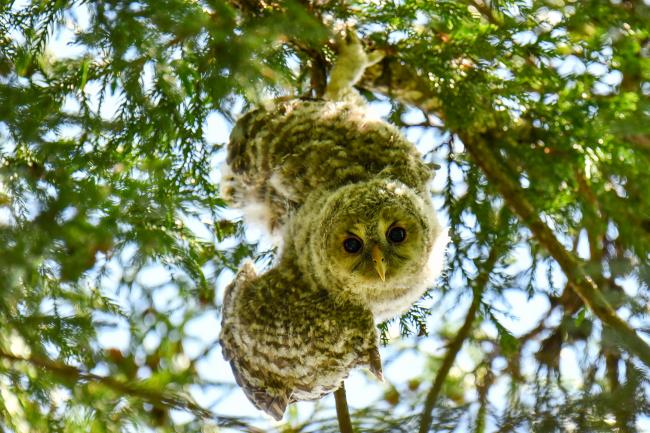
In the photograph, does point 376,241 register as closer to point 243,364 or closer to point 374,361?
point 374,361

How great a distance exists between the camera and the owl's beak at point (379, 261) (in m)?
3.06

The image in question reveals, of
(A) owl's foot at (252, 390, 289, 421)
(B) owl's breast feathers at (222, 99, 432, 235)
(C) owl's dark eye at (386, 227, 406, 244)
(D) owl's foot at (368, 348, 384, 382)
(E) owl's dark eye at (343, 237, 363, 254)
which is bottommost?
(A) owl's foot at (252, 390, 289, 421)

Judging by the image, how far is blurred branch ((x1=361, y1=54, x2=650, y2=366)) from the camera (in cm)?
346

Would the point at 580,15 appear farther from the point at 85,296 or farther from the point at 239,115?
the point at 85,296

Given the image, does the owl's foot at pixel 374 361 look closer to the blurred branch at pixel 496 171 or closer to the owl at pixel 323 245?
the owl at pixel 323 245

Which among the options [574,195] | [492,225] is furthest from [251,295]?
[574,195]

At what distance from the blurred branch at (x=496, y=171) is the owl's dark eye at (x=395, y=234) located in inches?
27.8

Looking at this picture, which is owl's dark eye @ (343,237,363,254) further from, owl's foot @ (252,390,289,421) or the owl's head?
owl's foot @ (252,390,289,421)

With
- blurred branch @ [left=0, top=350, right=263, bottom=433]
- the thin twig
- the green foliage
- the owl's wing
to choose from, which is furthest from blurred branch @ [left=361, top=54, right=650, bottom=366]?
blurred branch @ [left=0, top=350, right=263, bottom=433]

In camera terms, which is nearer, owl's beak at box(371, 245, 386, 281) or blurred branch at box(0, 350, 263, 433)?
blurred branch at box(0, 350, 263, 433)

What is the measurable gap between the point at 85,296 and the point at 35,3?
1.16 metres

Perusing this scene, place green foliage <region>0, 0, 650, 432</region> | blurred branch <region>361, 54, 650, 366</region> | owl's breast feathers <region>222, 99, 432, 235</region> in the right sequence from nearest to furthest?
green foliage <region>0, 0, 650, 432</region>
owl's breast feathers <region>222, 99, 432, 235</region>
blurred branch <region>361, 54, 650, 366</region>

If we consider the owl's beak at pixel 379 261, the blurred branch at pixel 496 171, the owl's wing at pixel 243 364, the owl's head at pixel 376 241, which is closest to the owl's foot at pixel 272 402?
the owl's wing at pixel 243 364

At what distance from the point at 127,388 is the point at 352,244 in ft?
3.89
